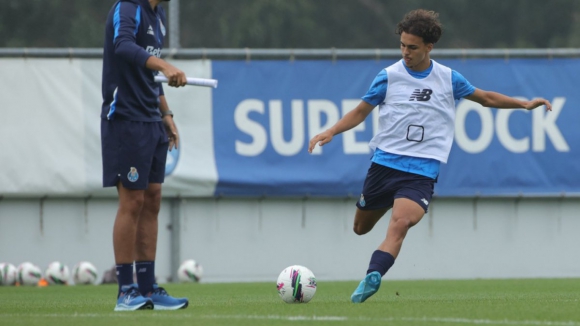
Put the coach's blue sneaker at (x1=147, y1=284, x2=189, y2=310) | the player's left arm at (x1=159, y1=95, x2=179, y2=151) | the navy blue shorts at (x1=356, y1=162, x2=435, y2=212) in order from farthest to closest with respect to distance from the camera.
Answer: the navy blue shorts at (x1=356, y1=162, x2=435, y2=212) < the player's left arm at (x1=159, y1=95, x2=179, y2=151) < the coach's blue sneaker at (x1=147, y1=284, x2=189, y2=310)

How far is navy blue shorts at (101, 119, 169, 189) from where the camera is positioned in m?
7.11

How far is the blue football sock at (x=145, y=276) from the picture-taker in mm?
7363

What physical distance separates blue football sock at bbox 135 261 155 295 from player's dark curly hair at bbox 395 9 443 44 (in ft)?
8.09

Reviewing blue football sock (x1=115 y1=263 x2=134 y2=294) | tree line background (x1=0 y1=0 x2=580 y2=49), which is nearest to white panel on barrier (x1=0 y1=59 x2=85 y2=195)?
blue football sock (x1=115 y1=263 x2=134 y2=294)

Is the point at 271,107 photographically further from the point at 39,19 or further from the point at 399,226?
the point at 39,19

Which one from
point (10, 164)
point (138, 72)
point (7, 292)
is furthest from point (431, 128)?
point (10, 164)

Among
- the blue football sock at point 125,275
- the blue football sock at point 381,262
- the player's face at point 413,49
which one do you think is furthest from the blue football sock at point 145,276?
the player's face at point 413,49

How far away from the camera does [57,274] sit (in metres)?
13.3

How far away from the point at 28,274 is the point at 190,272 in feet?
6.19

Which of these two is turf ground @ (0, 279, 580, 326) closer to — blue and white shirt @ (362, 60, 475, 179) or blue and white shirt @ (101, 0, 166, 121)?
blue and white shirt @ (362, 60, 475, 179)

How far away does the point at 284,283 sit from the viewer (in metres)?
7.79

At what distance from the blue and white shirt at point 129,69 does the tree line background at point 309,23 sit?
55.8 ft

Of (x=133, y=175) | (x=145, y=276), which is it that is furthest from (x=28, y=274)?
(x=133, y=175)

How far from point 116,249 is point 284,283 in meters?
1.27
